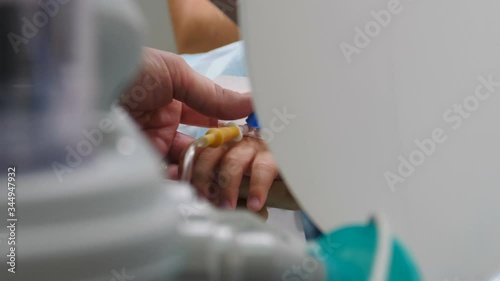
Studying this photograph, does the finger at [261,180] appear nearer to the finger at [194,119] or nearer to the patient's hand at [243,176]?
the patient's hand at [243,176]

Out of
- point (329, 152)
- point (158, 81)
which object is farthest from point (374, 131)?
point (158, 81)

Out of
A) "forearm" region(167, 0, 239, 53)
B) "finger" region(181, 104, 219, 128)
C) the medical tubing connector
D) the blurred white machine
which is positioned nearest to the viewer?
the blurred white machine

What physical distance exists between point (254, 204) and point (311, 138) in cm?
20

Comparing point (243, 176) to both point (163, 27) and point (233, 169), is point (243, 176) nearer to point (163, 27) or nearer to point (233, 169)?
point (233, 169)

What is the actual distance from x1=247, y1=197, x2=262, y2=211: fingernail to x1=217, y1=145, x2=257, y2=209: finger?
0.02 metres

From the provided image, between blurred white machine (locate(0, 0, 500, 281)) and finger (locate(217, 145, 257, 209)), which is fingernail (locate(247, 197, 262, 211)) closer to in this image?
finger (locate(217, 145, 257, 209))

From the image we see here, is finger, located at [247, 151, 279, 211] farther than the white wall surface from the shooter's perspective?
No

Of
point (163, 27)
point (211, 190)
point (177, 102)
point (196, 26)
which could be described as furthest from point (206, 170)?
point (196, 26)

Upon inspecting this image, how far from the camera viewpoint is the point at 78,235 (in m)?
0.14

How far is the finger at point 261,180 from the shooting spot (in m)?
0.61

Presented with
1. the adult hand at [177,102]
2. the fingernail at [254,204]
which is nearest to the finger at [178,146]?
the adult hand at [177,102]

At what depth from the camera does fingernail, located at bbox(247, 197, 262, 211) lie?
599mm

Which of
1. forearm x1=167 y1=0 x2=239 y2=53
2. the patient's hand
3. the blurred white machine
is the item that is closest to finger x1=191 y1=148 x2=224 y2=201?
the patient's hand

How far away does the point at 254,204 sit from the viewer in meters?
0.60
